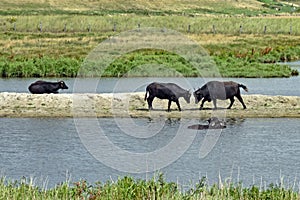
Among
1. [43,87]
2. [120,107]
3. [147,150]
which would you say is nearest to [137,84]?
[43,87]

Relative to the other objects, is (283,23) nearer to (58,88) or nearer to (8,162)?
(58,88)

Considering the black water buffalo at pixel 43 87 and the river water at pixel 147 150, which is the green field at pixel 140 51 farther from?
the river water at pixel 147 150

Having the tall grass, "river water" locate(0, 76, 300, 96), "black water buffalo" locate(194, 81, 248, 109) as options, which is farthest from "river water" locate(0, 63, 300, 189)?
the tall grass

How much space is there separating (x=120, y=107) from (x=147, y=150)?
6.20m

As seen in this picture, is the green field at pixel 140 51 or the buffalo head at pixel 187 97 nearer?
the buffalo head at pixel 187 97

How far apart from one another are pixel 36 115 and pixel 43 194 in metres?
12.3

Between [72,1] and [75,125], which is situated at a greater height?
[72,1]

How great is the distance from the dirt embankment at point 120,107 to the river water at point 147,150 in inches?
28.5

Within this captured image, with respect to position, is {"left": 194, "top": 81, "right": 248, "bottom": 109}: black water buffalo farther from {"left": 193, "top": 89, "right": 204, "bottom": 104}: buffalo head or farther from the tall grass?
the tall grass

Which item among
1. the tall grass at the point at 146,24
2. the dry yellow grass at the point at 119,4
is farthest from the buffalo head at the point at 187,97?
the dry yellow grass at the point at 119,4

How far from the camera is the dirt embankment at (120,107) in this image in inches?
955

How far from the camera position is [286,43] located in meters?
51.4

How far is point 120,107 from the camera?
2492cm

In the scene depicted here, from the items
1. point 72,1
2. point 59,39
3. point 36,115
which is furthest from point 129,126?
point 72,1
